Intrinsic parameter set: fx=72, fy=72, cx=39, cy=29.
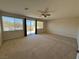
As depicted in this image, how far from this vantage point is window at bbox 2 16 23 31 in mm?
6137

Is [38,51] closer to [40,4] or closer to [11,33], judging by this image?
[40,4]

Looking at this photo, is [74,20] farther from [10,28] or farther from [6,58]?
[6,58]

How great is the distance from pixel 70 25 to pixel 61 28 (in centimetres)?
137

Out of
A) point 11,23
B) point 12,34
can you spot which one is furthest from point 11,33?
point 11,23

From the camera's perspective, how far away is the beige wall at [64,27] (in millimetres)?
8289

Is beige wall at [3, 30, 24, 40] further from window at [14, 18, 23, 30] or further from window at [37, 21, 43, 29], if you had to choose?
window at [37, 21, 43, 29]

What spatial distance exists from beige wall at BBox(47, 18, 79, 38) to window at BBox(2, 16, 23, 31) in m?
5.16

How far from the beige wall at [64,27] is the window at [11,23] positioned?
5161mm

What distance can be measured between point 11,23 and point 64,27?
21.0 ft

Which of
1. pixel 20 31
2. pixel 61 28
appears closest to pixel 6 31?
pixel 20 31

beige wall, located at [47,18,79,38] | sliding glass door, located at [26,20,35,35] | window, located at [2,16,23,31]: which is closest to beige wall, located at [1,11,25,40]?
window, located at [2,16,23,31]

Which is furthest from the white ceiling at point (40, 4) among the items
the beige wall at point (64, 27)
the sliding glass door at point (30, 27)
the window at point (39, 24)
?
the window at point (39, 24)

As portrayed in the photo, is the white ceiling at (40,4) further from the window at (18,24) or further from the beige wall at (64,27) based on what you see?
the beige wall at (64,27)

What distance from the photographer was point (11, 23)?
6746 mm
